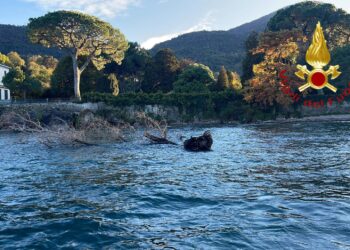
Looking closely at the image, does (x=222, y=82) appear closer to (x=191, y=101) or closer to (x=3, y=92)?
(x=191, y=101)

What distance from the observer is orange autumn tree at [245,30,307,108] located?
51844 mm

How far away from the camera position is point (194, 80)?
222ft

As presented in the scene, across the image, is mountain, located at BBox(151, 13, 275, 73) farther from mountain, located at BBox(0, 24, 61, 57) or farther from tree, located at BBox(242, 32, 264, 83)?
tree, located at BBox(242, 32, 264, 83)

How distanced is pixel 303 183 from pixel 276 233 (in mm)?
5773

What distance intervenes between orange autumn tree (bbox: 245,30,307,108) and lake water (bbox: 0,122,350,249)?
32990 millimetres

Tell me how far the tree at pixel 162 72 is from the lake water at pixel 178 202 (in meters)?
54.3

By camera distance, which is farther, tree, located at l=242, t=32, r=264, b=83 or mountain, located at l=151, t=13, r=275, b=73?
mountain, located at l=151, t=13, r=275, b=73

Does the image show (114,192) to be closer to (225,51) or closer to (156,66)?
(156,66)

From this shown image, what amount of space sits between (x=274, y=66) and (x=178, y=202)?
4474 cm

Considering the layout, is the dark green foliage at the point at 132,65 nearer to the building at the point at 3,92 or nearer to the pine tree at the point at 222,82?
the pine tree at the point at 222,82

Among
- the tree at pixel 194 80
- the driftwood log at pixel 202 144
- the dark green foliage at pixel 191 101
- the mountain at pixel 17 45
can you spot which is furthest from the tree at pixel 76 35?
the mountain at pixel 17 45

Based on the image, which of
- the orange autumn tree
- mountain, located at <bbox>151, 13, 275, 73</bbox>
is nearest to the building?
the orange autumn tree

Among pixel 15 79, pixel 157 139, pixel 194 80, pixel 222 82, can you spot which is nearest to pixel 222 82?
pixel 222 82

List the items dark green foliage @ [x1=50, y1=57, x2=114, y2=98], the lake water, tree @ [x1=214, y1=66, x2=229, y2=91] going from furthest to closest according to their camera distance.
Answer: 1. dark green foliage @ [x1=50, y1=57, x2=114, y2=98]
2. tree @ [x1=214, y1=66, x2=229, y2=91]
3. the lake water
